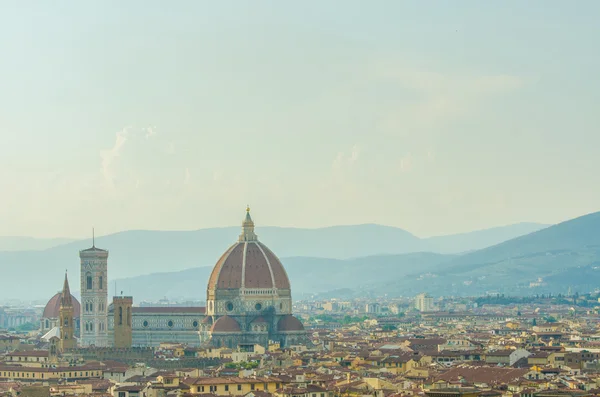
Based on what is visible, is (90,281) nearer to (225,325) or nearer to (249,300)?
(225,325)

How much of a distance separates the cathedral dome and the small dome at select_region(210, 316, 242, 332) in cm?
458

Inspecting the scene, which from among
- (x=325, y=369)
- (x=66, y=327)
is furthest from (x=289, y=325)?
(x=325, y=369)

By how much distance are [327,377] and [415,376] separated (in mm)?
4252

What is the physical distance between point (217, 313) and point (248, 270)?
4523 millimetres

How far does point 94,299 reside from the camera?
151125 mm

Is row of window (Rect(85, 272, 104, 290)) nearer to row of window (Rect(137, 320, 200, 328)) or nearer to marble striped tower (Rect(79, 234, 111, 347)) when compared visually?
marble striped tower (Rect(79, 234, 111, 347))

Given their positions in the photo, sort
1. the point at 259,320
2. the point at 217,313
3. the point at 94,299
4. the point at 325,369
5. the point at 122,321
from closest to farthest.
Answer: the point at 325,369
the point at 122,321
the point at 94,299
the point at 259,320
the point at 217,313

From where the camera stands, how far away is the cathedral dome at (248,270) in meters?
155

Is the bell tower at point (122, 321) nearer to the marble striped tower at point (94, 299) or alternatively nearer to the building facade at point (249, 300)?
the marble striped tower at point (94, 299)

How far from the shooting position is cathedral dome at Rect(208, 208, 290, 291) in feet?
509

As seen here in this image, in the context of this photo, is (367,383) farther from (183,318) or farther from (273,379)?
(183,318)

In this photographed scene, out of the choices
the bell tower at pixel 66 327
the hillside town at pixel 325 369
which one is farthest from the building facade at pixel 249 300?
the bell tower at pixel 66 327

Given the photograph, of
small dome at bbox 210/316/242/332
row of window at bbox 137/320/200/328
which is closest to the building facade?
small dome at bbox 210/316/242/332

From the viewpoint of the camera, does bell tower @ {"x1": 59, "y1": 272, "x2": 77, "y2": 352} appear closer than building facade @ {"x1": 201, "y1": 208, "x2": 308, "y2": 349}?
Yes
